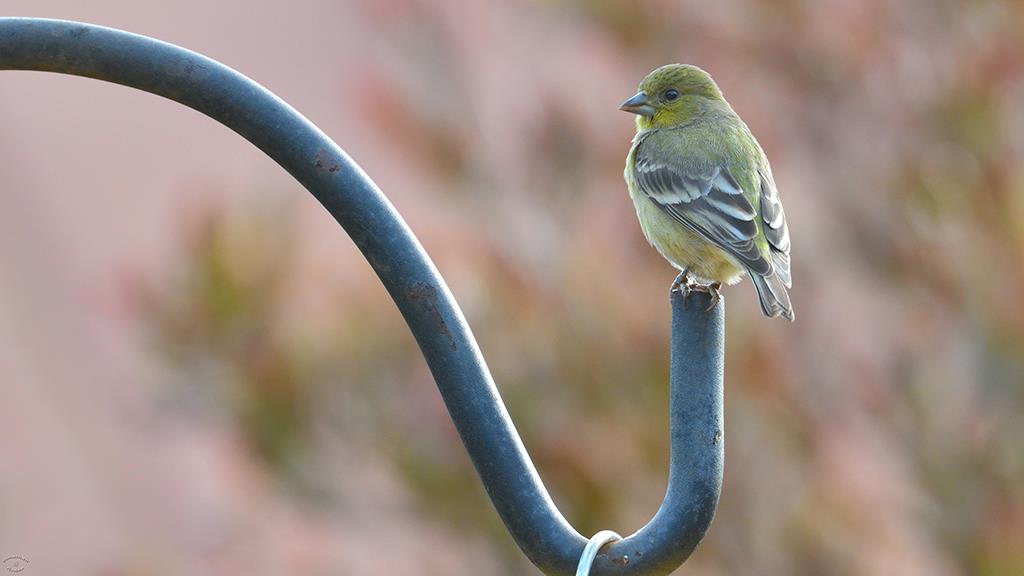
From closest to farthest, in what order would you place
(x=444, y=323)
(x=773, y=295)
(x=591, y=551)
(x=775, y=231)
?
(x=591, y=551) → (x=444, y=323) → (x=773, y=295) → (x=775, y=231)

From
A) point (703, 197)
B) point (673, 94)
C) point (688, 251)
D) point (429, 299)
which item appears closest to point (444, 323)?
point (429, 299)

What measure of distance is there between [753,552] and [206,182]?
347 centimetres

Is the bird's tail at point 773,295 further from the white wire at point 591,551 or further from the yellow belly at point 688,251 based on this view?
the white wire at point 591,551

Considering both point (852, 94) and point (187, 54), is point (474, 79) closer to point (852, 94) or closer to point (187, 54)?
point (852, 94)

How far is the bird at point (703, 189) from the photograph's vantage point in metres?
4.68

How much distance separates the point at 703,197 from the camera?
16.3 feet

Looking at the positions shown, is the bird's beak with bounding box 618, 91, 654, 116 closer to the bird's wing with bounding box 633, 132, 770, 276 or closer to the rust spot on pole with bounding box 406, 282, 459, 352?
the bird's wing with bounding box 633, 132, 770, 276

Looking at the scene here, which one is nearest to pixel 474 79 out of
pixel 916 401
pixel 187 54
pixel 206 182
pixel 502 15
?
pixel 502 15

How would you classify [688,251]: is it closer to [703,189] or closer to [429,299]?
[703,189]

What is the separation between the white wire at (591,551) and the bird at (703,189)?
2.11 m

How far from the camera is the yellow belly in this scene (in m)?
4.82

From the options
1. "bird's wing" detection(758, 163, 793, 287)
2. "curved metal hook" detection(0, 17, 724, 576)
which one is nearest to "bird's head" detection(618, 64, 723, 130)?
"bird's wing" detection(758, 163, 793, 287)

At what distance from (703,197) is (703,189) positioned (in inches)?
2.7

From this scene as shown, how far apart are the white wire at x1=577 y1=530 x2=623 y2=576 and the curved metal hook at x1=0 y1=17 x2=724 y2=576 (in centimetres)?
2
